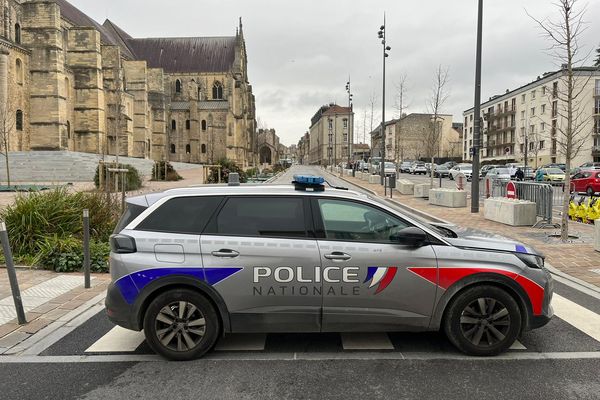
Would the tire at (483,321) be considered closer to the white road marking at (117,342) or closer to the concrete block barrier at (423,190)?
the white road marking at (117,342)

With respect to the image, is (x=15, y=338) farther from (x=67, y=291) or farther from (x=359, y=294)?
(x=359, y=294)

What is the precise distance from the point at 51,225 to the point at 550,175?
114 feet

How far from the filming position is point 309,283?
386cm

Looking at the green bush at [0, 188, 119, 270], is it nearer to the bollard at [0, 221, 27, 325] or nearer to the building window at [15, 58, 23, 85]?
the bollard at [0, 221, 27, 325]

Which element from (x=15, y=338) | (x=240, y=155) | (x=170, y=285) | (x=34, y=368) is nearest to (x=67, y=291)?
(x=15, y=338)

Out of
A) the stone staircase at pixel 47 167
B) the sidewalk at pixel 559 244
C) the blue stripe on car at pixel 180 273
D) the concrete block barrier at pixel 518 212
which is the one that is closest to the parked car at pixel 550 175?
the sidewalk at pixel 559 244

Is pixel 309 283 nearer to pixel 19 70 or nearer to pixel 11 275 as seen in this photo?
pixel 11 275

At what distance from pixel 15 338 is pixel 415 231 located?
13.3 ft

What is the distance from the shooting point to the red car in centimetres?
2297

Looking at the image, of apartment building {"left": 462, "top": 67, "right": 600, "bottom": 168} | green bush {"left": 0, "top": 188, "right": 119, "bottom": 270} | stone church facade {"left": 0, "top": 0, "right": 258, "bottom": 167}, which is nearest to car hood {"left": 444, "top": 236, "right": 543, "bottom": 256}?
green bush {"left": 0, "top": 188, "right": 119, "bottom": 270}

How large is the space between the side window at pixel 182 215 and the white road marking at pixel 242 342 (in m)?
1.14

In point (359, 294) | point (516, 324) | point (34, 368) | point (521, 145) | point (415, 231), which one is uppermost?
point (521, 145)

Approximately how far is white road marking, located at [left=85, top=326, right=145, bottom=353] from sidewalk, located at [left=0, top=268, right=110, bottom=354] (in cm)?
80

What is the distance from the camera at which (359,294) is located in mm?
3867
